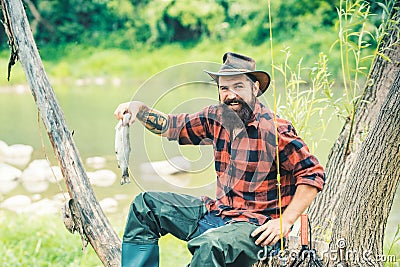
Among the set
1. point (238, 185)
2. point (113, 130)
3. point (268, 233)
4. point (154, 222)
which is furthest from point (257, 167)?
point (113, 130)

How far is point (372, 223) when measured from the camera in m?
2.18

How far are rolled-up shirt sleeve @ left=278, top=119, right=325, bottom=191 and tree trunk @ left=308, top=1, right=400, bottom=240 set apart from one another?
1.85 ft

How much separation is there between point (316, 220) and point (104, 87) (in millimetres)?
8483

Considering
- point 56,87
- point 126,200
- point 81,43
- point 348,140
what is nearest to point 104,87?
point 56,87

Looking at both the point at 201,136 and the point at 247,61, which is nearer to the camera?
the point at 247,61

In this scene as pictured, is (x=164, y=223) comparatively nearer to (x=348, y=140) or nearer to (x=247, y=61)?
(x=247, y=61)

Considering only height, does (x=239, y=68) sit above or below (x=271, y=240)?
above

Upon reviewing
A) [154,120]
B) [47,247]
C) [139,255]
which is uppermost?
[154,120]

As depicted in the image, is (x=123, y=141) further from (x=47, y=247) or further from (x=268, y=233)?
(x=47, y=247)

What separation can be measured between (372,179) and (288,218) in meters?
0.37

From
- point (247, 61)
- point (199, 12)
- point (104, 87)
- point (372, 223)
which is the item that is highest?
point (247, 61)

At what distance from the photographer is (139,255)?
2045 millimetres

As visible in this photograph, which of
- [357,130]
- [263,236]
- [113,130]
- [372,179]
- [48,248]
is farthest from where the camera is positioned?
[113,130]

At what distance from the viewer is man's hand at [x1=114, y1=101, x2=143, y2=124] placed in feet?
6.72
